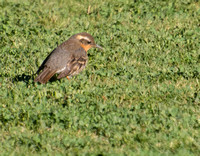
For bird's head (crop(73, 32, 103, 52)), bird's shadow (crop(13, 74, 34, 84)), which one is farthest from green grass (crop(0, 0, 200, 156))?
bird's head (crop(73, 32, 103, 52))

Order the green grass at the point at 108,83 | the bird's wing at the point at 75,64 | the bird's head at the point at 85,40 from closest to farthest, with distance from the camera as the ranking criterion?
1. the green grass at the point at 108,83
2. the bird's wing at the point at 75,64
3. the bird's head at the point at 85,40

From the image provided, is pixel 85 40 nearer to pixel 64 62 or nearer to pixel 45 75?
pixel 64 62

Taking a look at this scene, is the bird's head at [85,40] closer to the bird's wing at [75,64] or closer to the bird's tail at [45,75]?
the bird's wing at [75,64]

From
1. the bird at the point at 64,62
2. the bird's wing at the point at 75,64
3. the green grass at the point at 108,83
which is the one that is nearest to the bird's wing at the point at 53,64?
the bird at the point at 64,62

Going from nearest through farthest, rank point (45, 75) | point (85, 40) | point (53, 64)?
point (45, 75), point (53, 64), point (85, 40)

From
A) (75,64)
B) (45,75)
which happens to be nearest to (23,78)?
(45,75)

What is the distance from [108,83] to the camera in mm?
9273

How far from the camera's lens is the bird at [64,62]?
9.36 meters

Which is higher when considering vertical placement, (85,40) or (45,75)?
(85,40)

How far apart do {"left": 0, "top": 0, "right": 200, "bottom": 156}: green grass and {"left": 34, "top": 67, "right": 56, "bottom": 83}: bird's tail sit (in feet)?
0.67

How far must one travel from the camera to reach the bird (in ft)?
30.7

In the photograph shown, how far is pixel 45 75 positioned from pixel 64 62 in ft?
1.98

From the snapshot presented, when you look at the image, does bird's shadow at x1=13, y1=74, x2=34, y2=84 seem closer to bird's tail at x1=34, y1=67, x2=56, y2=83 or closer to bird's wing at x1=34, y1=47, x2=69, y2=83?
bird's wing at x1=34, y1=47, x2=69, y2=83

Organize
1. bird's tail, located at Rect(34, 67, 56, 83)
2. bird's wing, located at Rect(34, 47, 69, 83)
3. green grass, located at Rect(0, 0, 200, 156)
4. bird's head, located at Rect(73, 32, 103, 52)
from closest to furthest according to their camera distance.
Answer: green grass, located at Rect(0, 0, 200, 156) → bird's tail, located at Rect(34, 67, 56, 83) → bird's wing, located at Rect(34, 47, 69, 83) → bird's head, located at Rect(73, 32, 103, 52)
